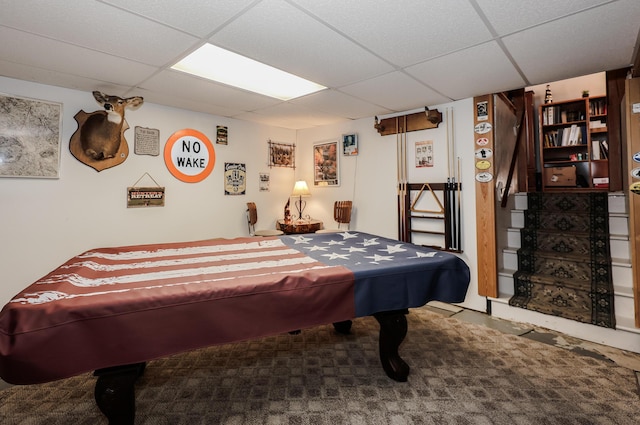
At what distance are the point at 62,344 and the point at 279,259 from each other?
1144 millimetres

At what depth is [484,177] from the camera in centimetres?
341

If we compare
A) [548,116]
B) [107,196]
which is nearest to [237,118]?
[107,196]

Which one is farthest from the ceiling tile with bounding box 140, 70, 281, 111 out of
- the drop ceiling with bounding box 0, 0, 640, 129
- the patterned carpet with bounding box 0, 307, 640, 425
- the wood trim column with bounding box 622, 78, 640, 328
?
the wood trim column with bounding box 622, 78, 640, 328

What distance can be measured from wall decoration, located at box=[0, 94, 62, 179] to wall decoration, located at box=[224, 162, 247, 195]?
1.86 meters

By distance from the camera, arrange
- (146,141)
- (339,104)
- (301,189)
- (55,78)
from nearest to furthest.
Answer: (55,78)
(146,141)
(339,104)
(301,189)

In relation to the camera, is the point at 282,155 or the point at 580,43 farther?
the point at 282,155

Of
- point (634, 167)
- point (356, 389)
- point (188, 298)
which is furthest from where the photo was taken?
point (634, 167)

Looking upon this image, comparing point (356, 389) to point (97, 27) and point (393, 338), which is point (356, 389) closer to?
point (393, 338)

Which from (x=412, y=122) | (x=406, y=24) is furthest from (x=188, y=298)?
(x=412, y=122)

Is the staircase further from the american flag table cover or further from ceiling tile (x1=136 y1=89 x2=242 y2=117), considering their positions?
ceiling tile (x1=136 y1=89 x2=242 y2=117)

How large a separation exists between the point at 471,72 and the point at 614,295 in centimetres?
241

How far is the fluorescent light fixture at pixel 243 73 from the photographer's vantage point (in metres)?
2.81

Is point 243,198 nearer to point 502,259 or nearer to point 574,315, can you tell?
point 502,259

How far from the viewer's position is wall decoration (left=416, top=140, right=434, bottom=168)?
3.88m
